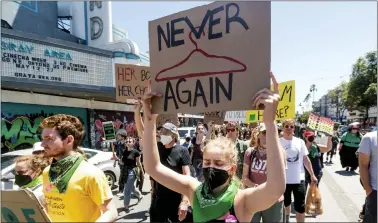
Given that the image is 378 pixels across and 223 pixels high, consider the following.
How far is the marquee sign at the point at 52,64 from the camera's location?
1212 centimetres

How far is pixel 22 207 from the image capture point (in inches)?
56.0

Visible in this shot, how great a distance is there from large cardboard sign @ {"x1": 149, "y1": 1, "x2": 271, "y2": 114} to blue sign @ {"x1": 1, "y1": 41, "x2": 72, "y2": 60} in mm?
12175

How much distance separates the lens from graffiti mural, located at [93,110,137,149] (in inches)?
694

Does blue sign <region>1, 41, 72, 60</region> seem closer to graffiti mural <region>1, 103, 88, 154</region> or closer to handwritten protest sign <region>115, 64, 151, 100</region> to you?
graffiti mural <region>1, 103, 88, 154</region>

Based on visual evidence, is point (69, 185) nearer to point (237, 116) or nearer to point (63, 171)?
point (63, 171)

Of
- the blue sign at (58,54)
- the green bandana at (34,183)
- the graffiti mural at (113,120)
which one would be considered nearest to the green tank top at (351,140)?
the green bandana at (34,183)

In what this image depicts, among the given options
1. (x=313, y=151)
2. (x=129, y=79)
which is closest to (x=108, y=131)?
(x=129, y=79)

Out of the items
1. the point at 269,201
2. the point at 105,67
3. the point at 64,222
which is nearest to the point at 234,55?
the point at 269,201

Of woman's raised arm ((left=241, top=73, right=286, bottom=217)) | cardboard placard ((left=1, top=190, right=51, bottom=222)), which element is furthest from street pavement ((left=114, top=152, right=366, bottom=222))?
cardboard placard ((left=1, top=190, right=51, bottom=222))

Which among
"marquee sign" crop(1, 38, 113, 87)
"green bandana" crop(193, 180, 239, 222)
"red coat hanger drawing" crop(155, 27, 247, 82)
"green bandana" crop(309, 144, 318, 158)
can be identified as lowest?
"green bandana" crop(309, 144, 318, 158)

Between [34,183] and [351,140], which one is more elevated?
[34,183]

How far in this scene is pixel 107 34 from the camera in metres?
20.5

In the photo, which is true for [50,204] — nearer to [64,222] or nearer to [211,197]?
[64,222]

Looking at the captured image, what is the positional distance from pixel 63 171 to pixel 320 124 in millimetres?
6248
